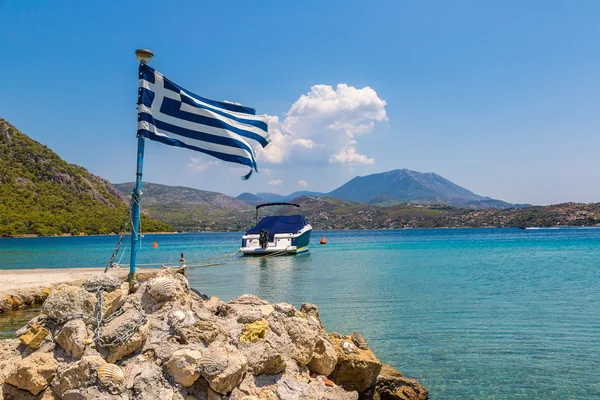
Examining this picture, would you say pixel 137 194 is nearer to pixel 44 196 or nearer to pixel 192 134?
pixel 192 134

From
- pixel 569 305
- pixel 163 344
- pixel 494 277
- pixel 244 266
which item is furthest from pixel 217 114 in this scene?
pixel 244 266

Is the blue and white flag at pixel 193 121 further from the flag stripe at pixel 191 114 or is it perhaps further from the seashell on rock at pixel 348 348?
the seashell on rock at pixel 348 348

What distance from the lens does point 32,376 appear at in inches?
242

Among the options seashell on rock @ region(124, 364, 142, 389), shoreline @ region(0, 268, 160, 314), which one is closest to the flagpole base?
seashell on rock @ region(124, 364, 142, 389)

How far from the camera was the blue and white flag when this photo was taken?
28.9ft

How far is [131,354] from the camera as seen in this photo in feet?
21.8

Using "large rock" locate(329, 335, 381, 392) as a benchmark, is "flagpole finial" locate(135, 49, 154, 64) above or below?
above

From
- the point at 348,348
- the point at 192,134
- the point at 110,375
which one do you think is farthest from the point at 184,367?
the point at 192,134

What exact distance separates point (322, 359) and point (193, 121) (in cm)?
506

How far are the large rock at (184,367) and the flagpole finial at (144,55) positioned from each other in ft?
17.3

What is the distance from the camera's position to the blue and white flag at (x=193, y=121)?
28.9 ft

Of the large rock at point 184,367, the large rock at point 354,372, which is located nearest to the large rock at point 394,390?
the large rock at point 354,372

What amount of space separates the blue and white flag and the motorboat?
3920 centimetres

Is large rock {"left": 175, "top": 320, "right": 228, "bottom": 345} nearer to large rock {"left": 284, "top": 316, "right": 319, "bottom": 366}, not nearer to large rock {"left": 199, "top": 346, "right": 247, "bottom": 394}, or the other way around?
large rock {"left": 199, "top": 346, "right": 247, "bottom": 394}
